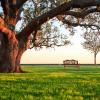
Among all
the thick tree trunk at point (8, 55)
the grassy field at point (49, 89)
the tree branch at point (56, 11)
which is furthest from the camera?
the thick tree trunk at point (8, 55)

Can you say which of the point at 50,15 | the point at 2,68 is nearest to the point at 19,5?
the point at 50,15

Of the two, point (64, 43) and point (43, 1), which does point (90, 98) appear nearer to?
point (43, 1)

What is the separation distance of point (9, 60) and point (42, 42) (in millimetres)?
17566

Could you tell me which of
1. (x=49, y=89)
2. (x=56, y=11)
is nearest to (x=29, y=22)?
(x=56, y=11)

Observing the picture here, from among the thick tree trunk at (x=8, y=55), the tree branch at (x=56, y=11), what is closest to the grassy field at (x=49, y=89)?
the tree branch at (x=56, y=11)

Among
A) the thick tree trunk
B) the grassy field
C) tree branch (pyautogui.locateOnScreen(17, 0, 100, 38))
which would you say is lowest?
the grassy field

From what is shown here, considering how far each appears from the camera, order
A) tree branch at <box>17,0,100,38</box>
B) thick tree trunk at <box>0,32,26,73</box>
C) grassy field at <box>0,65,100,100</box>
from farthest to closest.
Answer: thick tree trunk at <box>0,32,26,73</box> < tree branch at <box>17,0,100,38</box> < grassy field at <box>0,65,100,100</box>

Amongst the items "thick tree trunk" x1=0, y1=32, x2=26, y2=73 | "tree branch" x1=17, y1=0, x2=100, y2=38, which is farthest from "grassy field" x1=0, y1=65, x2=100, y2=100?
"thick tree trunk" x1=0, y1=32, x2=26, y2=73

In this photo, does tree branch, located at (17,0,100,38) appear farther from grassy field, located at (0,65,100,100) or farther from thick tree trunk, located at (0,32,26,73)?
grassy field, located at (0,65,100,100)

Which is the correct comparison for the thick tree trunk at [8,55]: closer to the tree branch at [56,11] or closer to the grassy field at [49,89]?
the tree branch at [56,11]

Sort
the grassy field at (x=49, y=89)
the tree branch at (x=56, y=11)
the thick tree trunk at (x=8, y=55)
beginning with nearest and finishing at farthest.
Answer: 1. the grassy field at (x=49, y=89)
2. the tree branch at (x=56, y=11)
3. the thick tree trunk at (x=8, y=55)

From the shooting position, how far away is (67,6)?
95.3ft

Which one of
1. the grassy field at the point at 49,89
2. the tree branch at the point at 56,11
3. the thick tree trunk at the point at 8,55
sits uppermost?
the tree branch at the point at 56,11

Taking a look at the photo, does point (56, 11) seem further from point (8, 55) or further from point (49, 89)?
point (49, 89)
